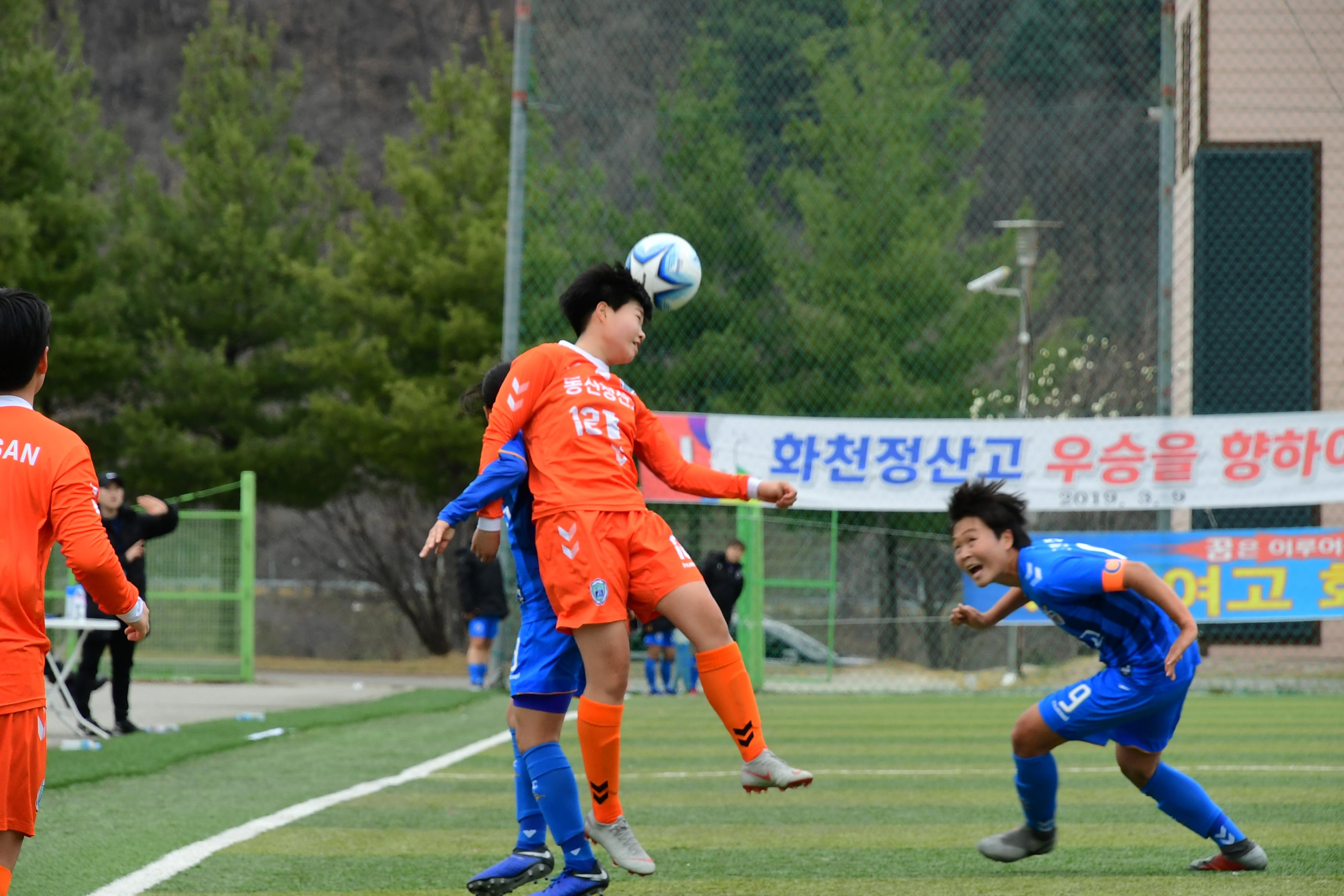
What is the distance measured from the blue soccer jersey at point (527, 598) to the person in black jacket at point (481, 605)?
34.7ft

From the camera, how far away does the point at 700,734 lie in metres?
11.0

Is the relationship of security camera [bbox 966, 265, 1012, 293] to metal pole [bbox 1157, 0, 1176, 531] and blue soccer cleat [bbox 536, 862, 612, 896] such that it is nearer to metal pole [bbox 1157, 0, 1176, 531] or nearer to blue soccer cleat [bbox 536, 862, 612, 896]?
metal pole [bbox 1157, 0, 1176, 531]

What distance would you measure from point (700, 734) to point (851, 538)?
8984 mm

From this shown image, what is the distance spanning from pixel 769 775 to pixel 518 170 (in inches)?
504

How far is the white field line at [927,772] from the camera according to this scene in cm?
804

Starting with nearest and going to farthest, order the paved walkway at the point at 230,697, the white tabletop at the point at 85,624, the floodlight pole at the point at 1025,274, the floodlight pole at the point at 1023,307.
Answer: the white tabletop at the point at 85,624, the paved walkway at the point at 230,697, the floodlight pole at the point at 1023,307, the floodlight pole at the point at 1025,274

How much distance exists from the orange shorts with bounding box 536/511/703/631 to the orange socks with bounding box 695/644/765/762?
0.22m

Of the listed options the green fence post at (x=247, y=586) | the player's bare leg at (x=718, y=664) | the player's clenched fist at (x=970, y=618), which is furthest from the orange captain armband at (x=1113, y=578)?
the green fence post at (x=247, y=586)

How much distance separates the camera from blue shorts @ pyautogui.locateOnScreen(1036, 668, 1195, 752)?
15.9ft

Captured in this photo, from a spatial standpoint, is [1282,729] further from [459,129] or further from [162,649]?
[459,129]

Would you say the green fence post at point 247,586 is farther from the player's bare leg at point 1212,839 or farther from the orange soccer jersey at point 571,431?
the player's bare leg at point 1212,839

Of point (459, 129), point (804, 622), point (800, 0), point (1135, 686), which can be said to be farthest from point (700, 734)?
point (459, 129)

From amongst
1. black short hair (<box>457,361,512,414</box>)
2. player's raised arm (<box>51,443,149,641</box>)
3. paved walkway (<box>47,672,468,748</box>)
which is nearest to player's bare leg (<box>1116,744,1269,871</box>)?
black short hair (<box>457,361,512,414</box>)

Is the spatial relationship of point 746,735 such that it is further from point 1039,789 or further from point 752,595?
point 752,595
